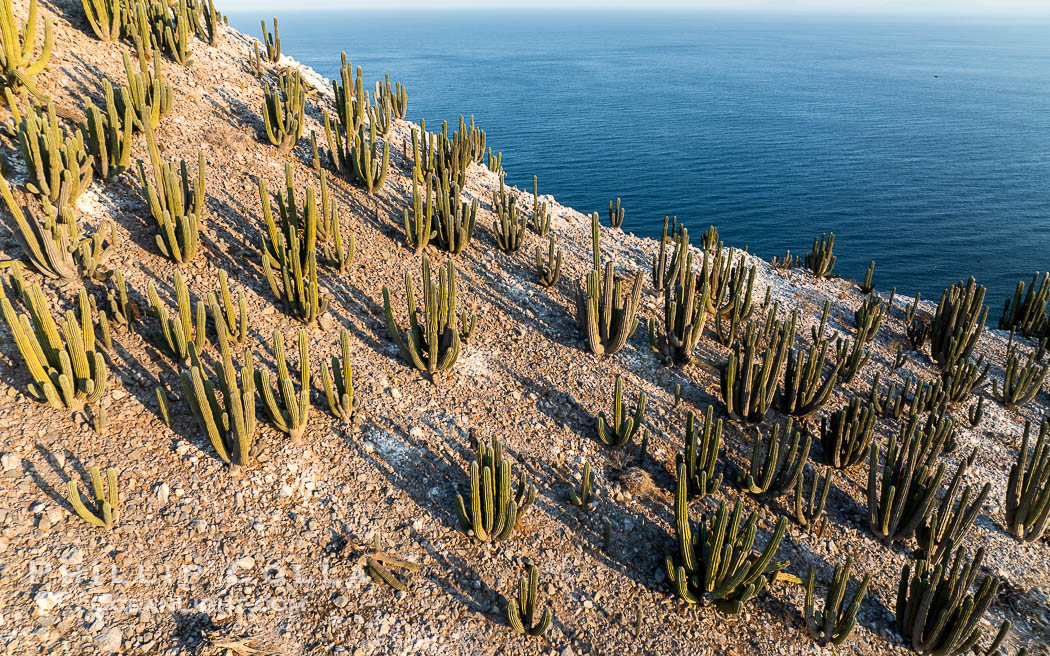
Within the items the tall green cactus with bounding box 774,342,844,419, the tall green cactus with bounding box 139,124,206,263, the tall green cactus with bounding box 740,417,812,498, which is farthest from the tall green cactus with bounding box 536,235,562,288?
the tall green cactus with bounding box 139,124,206,263

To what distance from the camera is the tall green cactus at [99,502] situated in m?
5.27

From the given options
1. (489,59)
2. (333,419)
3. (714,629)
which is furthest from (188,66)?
(489,59)

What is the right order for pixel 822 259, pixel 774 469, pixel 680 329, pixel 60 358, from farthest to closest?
pixel 822 259 → pixel 680 329 → pixel 774 469 → pixel 60 358

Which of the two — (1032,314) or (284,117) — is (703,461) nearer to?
(284,117)

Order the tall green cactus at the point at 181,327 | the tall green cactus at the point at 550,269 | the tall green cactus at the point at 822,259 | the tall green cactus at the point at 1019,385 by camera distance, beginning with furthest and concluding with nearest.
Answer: the tall green cactus at the point at 822,259 → the tall green cactus at the point at 550,269 → the tall green cactus at the point at 1019,385 → the tall green cactus at the point at 181,327

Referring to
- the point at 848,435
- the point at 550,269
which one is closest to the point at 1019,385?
the point at 848,435

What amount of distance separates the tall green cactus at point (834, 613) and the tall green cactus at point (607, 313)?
14.1 ft

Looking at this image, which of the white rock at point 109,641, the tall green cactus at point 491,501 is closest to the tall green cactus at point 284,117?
the tall green cactus at point 491,501

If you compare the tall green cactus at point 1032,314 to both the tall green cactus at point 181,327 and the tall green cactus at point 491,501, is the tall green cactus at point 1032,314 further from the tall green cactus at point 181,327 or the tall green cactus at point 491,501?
the tall green cactus at point 181,327

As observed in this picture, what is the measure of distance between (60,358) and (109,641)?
9.18ft

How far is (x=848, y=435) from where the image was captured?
7.84m

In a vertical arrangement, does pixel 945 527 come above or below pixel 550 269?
below

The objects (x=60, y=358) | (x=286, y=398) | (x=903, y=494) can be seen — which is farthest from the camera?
(x=903, y=494)

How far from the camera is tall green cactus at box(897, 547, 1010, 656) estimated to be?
572cm
